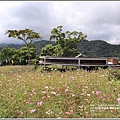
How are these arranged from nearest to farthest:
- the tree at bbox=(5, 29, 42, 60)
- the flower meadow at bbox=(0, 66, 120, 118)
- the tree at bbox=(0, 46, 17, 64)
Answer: the flower meadow at bbox=(0, 66, 120, 118) → the tree at bbox=(5, 29, 42, 60) → the tree at bbox=(0, 46, 17, 64)

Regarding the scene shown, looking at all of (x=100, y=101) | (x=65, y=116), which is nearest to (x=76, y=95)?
(x=100, y=101)

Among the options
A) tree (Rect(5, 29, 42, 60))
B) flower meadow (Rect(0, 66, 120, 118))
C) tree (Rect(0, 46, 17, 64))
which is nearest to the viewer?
flower meadow (Rect(0, 66, 120, 118))

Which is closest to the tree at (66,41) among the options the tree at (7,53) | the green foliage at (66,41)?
the green foliage at (66,41)

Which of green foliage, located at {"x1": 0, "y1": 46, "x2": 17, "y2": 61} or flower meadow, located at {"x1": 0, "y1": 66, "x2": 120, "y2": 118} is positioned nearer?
flower meadow, located at {"x1": 0, "y1": 66, "x2": 120, "y2": 118}

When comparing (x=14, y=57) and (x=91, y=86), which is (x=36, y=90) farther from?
(x=14, y=57)

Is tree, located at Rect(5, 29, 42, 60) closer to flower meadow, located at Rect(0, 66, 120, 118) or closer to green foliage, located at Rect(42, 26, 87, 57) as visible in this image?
green foliage, located at Rect(42, 26, 87, 57)

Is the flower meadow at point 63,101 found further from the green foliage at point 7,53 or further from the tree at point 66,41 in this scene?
the green foliage at point 7,53

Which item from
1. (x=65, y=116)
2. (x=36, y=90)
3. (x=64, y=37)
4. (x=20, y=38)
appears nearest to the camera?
(x=65, y=116)

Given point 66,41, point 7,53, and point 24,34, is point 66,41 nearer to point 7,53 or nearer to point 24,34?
point 24,34

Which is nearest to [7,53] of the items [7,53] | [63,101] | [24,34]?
[7,53]

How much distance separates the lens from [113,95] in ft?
11.3

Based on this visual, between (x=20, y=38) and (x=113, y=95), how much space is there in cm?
2319

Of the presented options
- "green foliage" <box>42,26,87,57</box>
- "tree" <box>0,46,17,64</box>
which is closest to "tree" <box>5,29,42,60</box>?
"green foliage" <box>42,26,87,57</box>

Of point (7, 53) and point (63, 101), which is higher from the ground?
point (7, 53)
